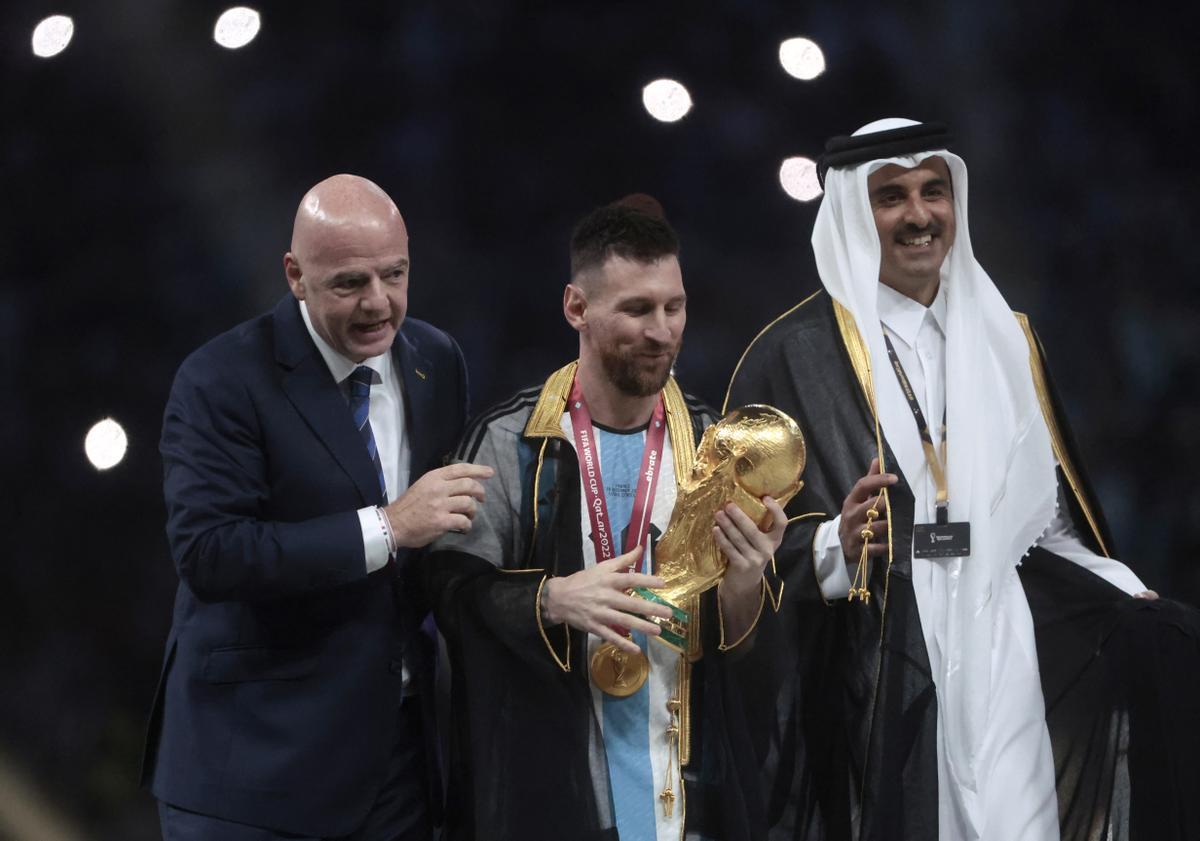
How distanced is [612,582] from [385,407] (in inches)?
27.9

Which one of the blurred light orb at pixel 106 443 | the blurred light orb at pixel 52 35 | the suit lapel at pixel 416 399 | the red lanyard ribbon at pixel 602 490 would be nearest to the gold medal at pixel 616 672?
the red lanyard ribbon at pixel 602 490

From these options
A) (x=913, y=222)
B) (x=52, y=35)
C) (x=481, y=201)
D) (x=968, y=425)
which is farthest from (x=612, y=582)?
(x=52, y=35)

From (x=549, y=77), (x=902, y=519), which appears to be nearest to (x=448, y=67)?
(x=549, y=77)

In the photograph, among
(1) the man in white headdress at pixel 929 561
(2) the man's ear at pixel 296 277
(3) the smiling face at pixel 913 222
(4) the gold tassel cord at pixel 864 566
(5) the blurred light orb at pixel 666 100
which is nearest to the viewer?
(2) the man's ear at pixel 296 277

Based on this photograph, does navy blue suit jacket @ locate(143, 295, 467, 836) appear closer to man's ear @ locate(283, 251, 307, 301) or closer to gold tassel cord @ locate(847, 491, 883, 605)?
man's ear @ locate(283, 251, 307, 301)

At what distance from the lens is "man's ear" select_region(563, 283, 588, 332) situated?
8.86ft

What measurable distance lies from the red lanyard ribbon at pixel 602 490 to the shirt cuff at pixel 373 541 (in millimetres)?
382

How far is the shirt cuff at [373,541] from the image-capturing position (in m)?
2.57

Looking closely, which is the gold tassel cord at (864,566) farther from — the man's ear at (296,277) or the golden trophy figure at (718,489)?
the man's ear at (296,277)

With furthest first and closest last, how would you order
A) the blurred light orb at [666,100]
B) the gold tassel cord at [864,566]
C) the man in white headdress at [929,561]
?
the blurred light orb at [666,100], the man in white headdress at [929,561], the gold tassel cord at [864,566]

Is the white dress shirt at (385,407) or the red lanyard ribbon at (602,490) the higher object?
the white dress shirt at (385,407)

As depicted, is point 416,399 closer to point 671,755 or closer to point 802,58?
point 671,755

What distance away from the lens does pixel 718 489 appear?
8.29 ft

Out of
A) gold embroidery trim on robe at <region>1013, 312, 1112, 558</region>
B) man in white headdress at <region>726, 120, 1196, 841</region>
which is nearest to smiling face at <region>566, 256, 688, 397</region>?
man in white headdress at <region>726, 120, 1196, 841</region>
